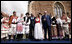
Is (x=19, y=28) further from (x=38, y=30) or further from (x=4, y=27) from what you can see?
(x=38, y=30)

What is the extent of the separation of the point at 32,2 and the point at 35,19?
7.59 meters

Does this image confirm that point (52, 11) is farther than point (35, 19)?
Yes

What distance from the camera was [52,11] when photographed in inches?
532

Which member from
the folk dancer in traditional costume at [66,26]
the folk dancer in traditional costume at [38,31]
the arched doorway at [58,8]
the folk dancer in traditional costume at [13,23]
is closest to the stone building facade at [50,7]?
the arched doorway at [58,8]

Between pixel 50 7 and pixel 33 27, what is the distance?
817 centimetres

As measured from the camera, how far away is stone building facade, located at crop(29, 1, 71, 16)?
13.0 metres

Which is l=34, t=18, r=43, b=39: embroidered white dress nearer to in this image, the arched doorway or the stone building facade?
the stone building facade

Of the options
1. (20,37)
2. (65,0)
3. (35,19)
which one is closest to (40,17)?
(35,19)

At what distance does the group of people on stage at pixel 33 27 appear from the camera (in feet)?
19.3

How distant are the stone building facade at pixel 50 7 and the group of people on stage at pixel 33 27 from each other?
6.40 metres

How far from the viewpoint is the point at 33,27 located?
611 centimetres

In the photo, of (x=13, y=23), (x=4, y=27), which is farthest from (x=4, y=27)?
(x=13, y=23)

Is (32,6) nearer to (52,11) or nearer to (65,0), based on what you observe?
(52,11)

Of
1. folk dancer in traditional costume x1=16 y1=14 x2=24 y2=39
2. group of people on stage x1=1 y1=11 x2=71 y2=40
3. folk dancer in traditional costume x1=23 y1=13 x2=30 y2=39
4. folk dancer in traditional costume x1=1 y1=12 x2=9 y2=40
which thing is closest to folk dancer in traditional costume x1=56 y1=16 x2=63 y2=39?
group of people on stage x1=1 y1=11 x2=71 y2=40
